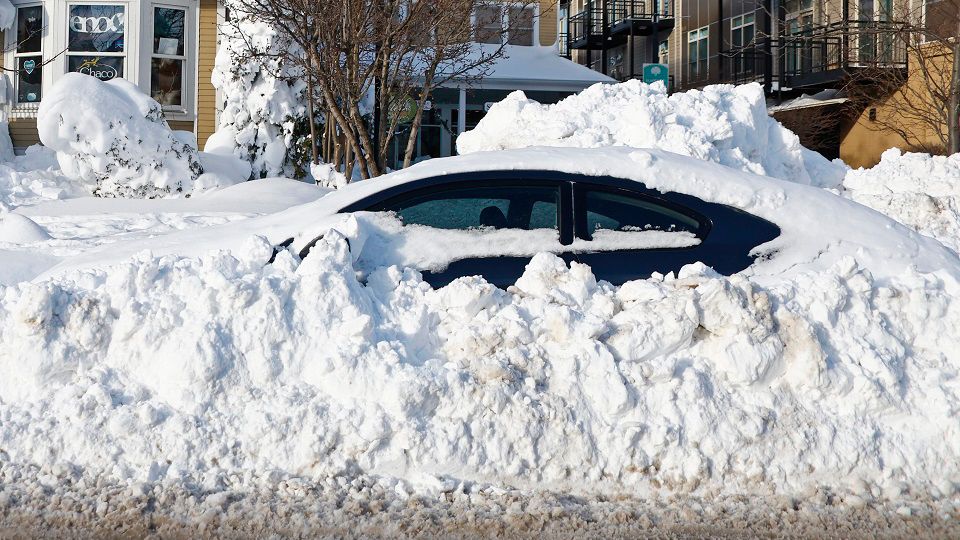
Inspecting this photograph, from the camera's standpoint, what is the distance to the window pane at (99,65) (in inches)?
812

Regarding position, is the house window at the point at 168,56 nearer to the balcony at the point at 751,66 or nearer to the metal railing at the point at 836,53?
the metal railing at the point at 836,53

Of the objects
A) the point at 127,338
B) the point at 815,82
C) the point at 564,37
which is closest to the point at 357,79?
the point at 127,338

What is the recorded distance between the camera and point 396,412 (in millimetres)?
5043

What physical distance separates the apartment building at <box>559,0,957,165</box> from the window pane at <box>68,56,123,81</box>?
13093 millimetres

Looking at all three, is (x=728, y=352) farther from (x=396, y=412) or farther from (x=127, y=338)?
(x=127, y=338)

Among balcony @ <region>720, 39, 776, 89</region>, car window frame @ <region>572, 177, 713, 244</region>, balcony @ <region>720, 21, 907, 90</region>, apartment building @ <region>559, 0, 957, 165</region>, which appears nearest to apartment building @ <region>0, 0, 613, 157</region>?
apartment building @ <region>559, 0, 957, 165</region>

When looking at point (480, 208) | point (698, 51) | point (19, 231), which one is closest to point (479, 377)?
point (480, 208)

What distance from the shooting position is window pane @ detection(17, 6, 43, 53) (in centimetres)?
2098

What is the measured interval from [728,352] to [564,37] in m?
41.1

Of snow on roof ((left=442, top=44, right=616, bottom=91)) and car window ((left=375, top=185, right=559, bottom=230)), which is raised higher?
snow on roof ((left=442, top=44, right=616, bottom=91))

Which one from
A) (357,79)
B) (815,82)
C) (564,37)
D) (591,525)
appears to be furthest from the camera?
(564,37)

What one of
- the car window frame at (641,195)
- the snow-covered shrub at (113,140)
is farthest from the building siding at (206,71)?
the car window frame at (641,195)

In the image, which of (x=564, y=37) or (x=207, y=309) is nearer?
(x=207, y=309)

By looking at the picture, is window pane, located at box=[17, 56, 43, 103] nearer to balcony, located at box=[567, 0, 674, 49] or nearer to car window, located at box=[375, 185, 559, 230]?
car window, located at box=[375, 185, 559, 230]
